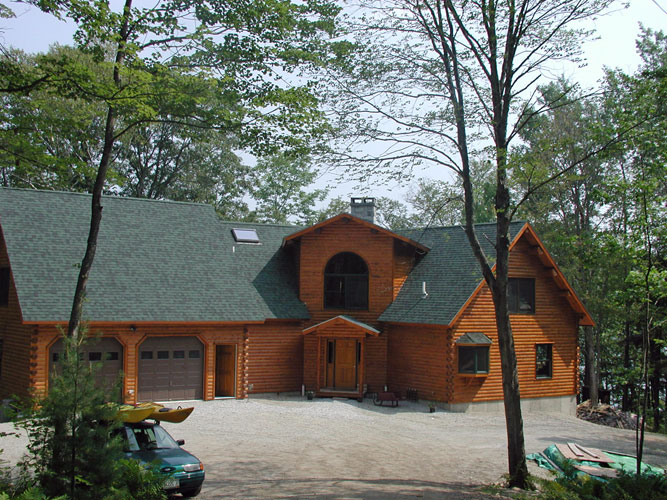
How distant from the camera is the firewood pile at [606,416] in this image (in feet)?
85.6

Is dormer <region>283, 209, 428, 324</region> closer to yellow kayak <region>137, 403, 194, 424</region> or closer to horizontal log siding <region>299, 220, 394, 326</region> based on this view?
horizontal log siding <region>299, 220, 394, 326</region>

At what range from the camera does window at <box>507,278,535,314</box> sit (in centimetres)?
2338

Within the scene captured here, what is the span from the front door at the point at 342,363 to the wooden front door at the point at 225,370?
369 centimetres

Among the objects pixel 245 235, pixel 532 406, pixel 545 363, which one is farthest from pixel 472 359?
pixel 245 235

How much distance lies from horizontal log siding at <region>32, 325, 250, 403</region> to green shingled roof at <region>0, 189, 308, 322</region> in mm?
643

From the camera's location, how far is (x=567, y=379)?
80.1 ft

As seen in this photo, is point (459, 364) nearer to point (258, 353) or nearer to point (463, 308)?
point (463, 308)

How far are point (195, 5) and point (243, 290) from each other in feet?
40.1

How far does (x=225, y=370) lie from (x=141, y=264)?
4.92m

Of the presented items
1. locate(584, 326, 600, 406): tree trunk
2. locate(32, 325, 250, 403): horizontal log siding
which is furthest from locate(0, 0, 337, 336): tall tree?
locate(584, 326, 600, 406): tree trunk

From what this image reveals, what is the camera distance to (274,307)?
23078 millimetres

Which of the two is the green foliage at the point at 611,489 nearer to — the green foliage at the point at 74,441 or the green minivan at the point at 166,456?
the green minivan at the point at 166,456

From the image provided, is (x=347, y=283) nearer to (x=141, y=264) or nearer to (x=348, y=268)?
(x=348, y=268)

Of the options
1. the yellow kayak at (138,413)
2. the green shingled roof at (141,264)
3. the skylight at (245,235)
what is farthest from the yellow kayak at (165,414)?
the skylight at (245,235)
